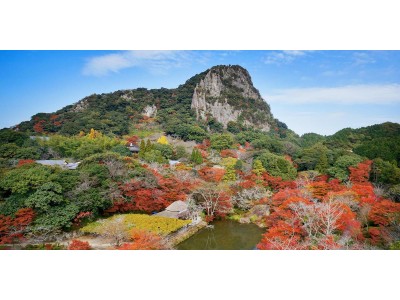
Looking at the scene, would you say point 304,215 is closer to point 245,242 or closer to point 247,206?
point 245,242

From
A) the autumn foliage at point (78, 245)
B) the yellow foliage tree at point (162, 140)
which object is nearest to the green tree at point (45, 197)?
the autumn foliage at point (78, 245)

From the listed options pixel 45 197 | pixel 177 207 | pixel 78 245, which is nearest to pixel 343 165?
pixel 177 207

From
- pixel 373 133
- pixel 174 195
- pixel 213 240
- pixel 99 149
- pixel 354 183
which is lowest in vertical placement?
pixel 213 240

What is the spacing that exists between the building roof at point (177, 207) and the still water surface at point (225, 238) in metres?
1.23

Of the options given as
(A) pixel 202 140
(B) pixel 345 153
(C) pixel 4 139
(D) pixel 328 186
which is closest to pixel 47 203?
(C) pixel 4 139

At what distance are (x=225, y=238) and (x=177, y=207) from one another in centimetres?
241

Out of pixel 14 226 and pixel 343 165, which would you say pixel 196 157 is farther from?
pixel 14 226

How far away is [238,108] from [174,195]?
17693 millimetres

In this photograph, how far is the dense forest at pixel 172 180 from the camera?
25.9 feet

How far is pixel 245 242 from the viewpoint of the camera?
372 inches

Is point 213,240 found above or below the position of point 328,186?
below

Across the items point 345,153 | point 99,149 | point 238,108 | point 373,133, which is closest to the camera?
point 99,149

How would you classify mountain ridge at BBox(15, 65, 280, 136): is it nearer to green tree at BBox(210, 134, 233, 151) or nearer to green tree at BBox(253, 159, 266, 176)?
green tree at BBox(210, 134, 233, 151)

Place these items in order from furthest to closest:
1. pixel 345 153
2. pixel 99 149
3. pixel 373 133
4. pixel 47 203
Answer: pixel 373 133 < pixel 345 153 < pixel 99 149 < pixel 47 203
